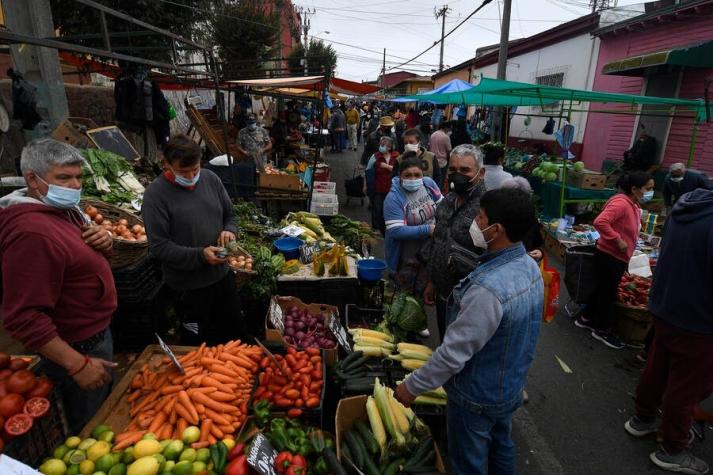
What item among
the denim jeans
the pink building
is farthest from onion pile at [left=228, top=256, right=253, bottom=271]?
the pink building

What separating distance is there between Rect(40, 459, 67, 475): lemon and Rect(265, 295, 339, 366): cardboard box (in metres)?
1.69

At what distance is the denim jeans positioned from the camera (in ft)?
7.72

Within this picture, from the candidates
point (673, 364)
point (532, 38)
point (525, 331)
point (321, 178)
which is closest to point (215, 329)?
point (525, 331)

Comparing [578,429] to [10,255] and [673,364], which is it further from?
[10,255]

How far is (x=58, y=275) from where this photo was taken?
6.83ft

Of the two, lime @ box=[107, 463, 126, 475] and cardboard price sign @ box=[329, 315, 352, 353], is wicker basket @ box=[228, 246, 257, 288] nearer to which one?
cardboard price sign @ box=[329, 315, 352, 353]

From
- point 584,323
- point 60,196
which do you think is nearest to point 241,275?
point 60,196

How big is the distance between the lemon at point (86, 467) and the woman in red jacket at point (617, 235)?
5.04m

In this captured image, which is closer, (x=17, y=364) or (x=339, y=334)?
(x=17, y=364)

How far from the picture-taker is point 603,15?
536 inches

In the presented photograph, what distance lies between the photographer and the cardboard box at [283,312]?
3414 mm

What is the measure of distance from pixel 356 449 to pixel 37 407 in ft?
5.82

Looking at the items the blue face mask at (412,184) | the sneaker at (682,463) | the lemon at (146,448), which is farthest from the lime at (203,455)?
the sneaker at (682,463)

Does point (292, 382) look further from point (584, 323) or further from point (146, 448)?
point (584, 323)
